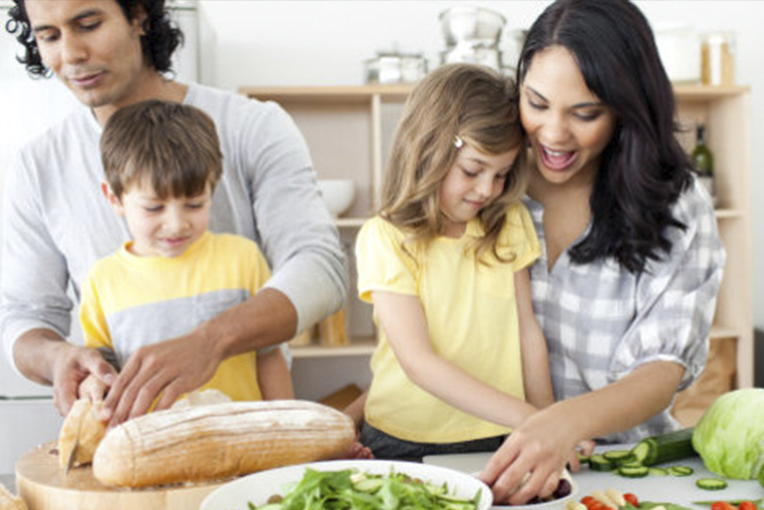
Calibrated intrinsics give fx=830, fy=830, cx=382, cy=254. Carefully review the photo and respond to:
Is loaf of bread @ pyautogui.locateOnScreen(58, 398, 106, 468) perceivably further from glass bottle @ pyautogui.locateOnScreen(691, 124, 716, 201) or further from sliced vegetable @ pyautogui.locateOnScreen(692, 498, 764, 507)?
glass bottle @ pyautogui.locateOnScreen(691, 124, 716, 201)

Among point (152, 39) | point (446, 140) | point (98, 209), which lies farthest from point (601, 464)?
Answer: point (152, 39)

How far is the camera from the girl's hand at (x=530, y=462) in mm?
950

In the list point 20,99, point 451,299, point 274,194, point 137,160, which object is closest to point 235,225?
point 274,194

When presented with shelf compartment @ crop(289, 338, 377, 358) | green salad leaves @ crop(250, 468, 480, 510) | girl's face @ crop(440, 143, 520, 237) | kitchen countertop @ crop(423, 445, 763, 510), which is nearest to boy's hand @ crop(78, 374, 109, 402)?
green salad leaves @ crop(250, 468, 480, 510)

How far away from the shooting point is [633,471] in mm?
1139

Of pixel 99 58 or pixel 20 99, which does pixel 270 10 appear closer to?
pixel 20 99

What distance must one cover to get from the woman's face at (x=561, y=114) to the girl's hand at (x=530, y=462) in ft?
1.55

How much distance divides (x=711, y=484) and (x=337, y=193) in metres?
2.24

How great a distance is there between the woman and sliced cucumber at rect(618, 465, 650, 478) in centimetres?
6

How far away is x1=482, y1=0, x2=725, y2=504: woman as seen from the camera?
129 centimetres

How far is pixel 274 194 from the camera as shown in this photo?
5.04 feet

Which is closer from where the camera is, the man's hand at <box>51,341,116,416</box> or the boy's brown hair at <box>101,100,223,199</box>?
the man's hand at <box>51,341,116,416</box>

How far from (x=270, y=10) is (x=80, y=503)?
2783 mm

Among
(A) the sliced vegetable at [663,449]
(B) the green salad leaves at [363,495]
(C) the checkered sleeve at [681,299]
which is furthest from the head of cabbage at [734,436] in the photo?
(B) the green salad leaves at [363,495]
